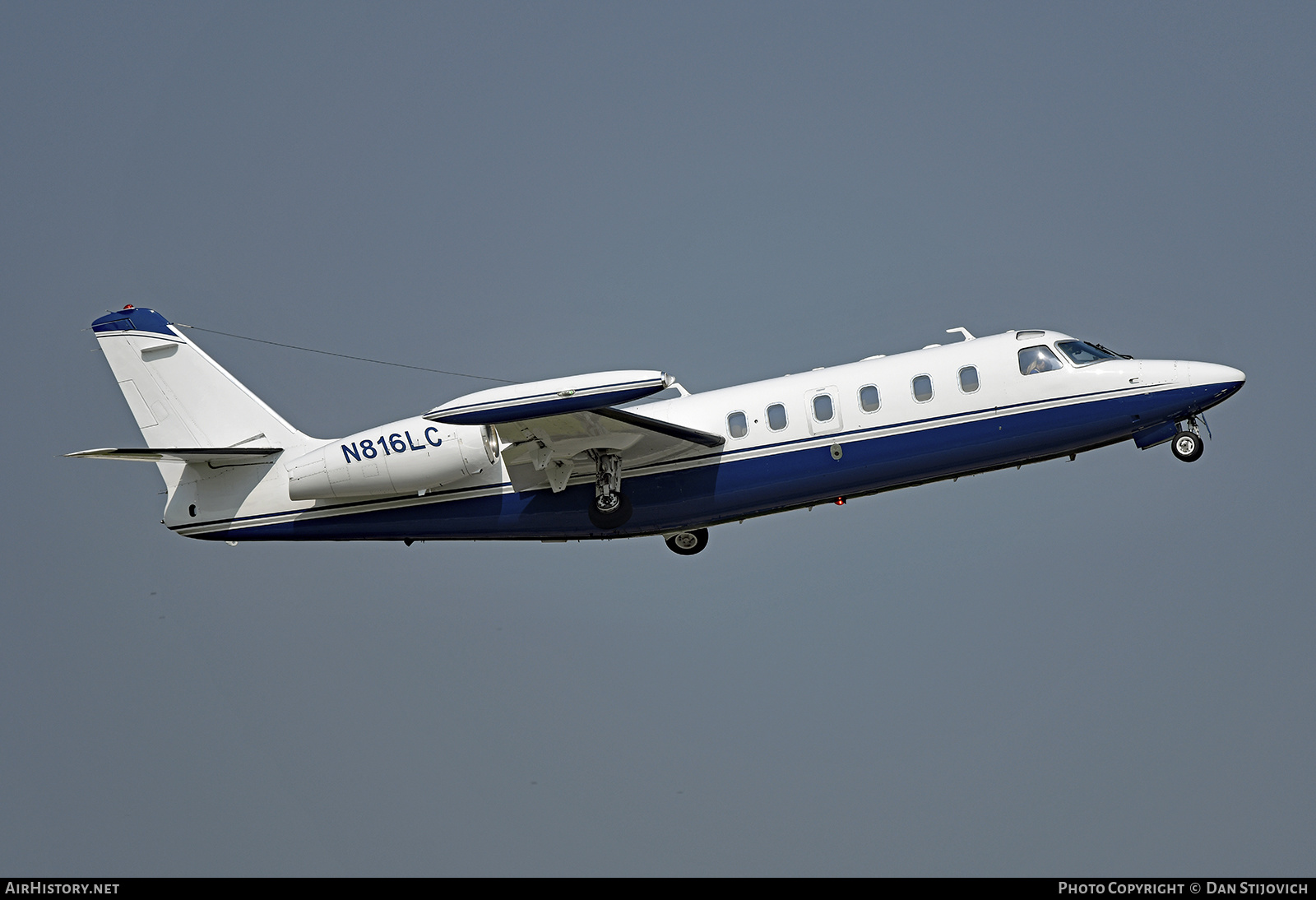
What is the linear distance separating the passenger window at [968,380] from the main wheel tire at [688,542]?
20.6ft

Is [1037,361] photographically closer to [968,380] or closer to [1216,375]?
[968,380]

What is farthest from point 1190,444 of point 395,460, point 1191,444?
point 395,460

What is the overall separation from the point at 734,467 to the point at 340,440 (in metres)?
7.40

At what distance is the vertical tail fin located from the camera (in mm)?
28750

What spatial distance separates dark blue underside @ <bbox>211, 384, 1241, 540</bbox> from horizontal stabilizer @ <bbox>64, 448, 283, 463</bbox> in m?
2.07

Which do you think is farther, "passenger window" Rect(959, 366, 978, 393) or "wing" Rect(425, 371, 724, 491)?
"passenger window" Rect(959, 366, 978, 393)

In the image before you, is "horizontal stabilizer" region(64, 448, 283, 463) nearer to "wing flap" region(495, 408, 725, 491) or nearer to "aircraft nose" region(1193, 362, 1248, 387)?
"wing flap" region(495, 408, 725, 491)

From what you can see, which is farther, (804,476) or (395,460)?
(804,476)

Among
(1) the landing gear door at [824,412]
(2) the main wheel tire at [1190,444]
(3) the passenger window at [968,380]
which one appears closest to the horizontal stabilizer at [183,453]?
(1) the landing gear door at [824,412]

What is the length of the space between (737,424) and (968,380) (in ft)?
14.2

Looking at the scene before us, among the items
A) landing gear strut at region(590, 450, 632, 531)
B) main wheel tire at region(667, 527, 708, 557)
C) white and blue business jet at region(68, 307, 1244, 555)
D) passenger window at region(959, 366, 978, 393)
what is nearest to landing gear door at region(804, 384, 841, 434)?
white and blue business jet at region(68, 307, 1244, 555)

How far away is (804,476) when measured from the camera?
85.7 ft
